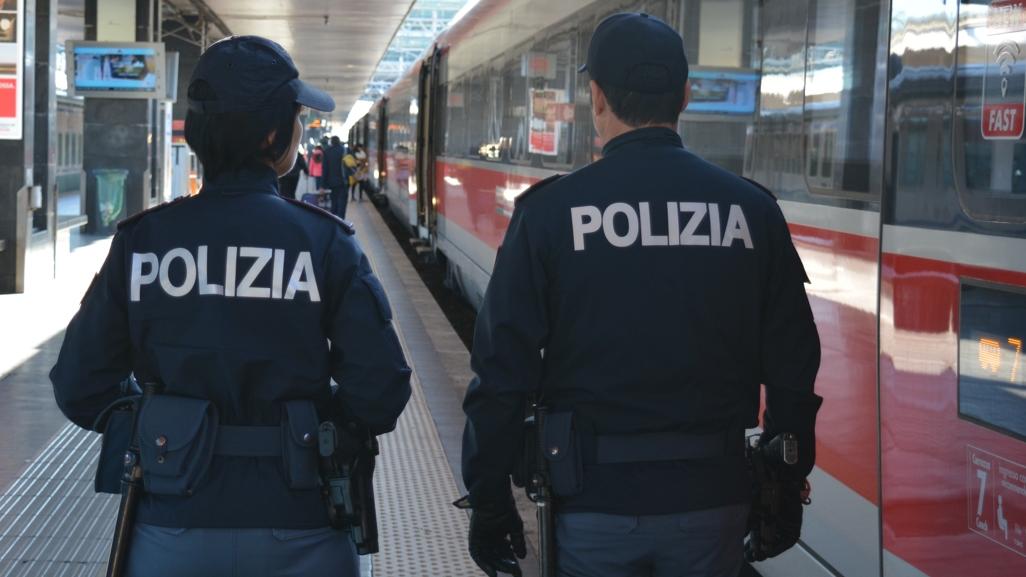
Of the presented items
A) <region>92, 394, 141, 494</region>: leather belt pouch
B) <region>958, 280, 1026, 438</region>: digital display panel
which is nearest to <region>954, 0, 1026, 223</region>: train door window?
<region>958, 280, 1026, 438</region>: digital display panel

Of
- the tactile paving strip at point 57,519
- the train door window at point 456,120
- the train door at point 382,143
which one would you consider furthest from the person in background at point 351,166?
the tactile paving strip at point 57,519

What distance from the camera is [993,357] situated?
10.9 ft

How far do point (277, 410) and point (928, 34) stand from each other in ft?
6.43

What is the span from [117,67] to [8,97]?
8265 millimetres

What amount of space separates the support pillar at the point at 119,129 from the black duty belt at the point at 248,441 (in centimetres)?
2120

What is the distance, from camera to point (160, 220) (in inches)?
113

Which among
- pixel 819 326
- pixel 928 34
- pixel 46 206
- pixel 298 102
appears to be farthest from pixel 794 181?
pixel 46 206

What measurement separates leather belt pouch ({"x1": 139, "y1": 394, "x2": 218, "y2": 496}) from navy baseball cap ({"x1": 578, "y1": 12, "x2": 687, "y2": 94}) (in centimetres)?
102

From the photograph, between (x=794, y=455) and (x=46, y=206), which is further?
(x=46, y=206)

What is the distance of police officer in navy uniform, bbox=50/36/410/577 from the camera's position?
2730 millimetres

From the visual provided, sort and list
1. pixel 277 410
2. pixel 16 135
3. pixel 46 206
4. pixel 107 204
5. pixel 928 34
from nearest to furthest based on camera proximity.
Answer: pixel 277 410 < pixel 928 34 < pixel 16 135 < pixel 46 206 < pixel 107 204

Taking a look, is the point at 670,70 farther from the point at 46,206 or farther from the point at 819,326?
the point at 46,206

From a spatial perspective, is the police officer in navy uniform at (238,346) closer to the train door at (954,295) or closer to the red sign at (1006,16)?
the train door at (954,295)

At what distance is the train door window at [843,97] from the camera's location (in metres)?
4.09
